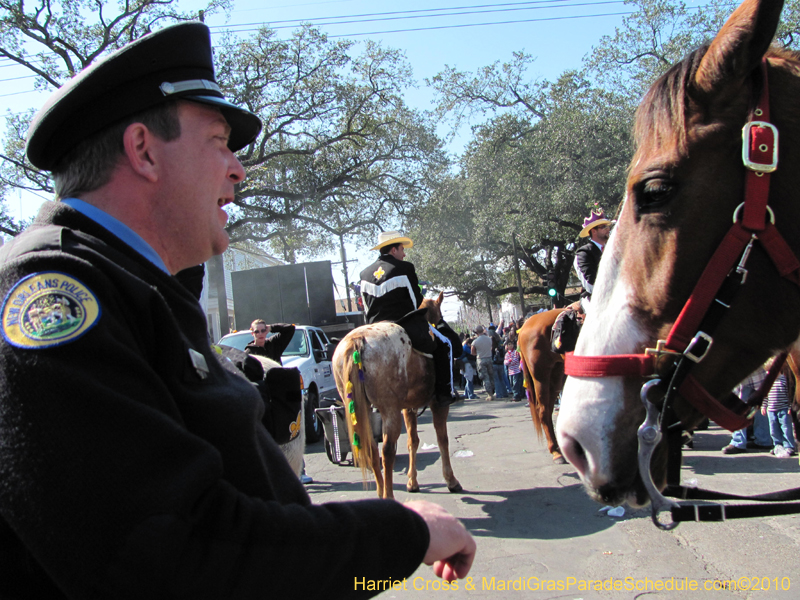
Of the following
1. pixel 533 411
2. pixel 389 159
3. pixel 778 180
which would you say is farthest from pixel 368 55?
pixel 778 180

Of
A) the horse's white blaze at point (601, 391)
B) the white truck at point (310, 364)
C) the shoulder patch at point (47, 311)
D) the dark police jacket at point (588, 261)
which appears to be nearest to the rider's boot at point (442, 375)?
the dark police jacket at point (588, 261)

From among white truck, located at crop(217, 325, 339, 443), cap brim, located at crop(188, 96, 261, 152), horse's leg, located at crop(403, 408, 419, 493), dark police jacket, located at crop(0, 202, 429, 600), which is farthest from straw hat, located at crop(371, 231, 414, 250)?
dark police jacket, located at crop(0, 202, 429, 600)

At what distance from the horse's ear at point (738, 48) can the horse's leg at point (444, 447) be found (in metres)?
5.25

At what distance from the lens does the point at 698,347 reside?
52.9 inches

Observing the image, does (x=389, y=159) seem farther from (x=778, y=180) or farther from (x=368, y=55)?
(x=778, y=180)

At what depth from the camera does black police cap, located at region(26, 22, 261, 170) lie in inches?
41.1

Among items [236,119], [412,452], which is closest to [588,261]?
[412,452]

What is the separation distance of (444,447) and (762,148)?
5.32 m

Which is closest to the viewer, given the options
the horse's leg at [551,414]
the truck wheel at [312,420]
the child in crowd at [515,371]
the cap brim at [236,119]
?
the cap brim at [236,119]

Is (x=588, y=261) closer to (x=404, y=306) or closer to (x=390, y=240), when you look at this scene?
(x=404, y=306)

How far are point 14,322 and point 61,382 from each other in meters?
0.12

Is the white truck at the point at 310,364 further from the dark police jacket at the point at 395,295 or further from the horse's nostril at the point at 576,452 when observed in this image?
the horse's nostril at the point at 576,452

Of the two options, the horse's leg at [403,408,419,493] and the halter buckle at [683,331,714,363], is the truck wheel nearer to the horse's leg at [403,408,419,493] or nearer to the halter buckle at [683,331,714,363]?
the horse's leg at [403,408,419,493]

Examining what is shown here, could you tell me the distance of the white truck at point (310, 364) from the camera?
409 inches
